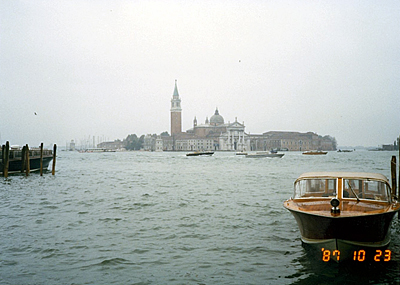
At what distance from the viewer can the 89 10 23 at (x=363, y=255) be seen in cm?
696

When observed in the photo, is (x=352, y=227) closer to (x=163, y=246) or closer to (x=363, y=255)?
(x=363, y=255)

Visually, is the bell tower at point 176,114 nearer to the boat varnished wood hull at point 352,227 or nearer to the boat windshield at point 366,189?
the boat windshield at point 366,189

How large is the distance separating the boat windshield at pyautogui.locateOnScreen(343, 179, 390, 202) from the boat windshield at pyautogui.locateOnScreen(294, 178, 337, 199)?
0.24 metres

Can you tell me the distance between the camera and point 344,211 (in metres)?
6.94

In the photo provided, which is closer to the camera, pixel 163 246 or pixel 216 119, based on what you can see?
pixel 163 246

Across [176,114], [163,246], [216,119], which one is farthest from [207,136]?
[163,246]

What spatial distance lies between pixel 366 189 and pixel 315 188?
899 millimetres

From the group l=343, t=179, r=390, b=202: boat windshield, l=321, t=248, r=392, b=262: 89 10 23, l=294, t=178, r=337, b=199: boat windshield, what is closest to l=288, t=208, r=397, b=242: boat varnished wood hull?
l=321, t=248, r=392, b=262: 89 10 23

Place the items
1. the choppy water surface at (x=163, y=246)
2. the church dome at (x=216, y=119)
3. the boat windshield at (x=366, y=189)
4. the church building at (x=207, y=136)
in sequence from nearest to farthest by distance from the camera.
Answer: the choppy water surface at (x=163, y=246)
the boat windshield at (x=366, y=189)
the church building at (x=207, y=136)
the church dome at (x=216, y=119)

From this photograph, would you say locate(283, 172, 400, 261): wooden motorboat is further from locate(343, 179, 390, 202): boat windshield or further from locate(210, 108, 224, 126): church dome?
locate(210, 108, 224, 126): church dome

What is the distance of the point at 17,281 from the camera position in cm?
656

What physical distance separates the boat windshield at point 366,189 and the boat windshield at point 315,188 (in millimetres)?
240

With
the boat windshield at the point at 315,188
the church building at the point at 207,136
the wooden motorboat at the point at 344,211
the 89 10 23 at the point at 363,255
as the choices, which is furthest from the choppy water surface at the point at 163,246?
the church building at the point at 207,136

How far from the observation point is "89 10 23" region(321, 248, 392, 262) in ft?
22.8
